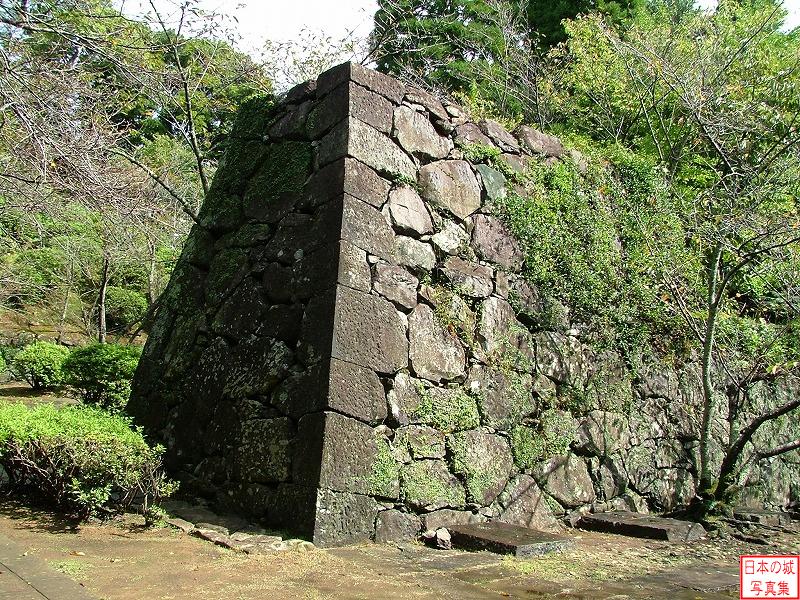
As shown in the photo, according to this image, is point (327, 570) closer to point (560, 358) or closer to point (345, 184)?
point (345, 184)

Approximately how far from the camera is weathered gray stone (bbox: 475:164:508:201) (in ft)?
20.1

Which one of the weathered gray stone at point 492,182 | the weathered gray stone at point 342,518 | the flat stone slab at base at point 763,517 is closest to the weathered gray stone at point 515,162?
the weathered gray stone at point 492,182

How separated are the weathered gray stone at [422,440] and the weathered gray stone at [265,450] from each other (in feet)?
2.56

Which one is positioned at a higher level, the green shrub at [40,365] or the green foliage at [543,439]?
the green shrub at [40,365]

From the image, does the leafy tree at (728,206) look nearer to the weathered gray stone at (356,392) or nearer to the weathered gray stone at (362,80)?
the weathered gray stone at (362,80)

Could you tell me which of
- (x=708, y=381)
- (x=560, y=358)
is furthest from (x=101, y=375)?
(x=708, y=381)

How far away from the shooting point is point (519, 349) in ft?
19.0

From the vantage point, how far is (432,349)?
5078 mm

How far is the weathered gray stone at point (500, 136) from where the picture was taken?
6.45m

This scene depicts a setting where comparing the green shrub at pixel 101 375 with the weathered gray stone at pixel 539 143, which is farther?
the green shrub at pixel 101 375

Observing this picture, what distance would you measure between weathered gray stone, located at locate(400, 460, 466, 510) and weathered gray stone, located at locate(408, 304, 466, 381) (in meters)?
0.65

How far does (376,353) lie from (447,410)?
76 cm

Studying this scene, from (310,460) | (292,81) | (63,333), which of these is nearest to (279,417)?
(310,460)

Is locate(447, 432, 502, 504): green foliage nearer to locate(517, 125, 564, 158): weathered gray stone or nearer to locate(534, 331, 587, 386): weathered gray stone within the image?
locate(534, 331, 587, 386): weathered gray stone
